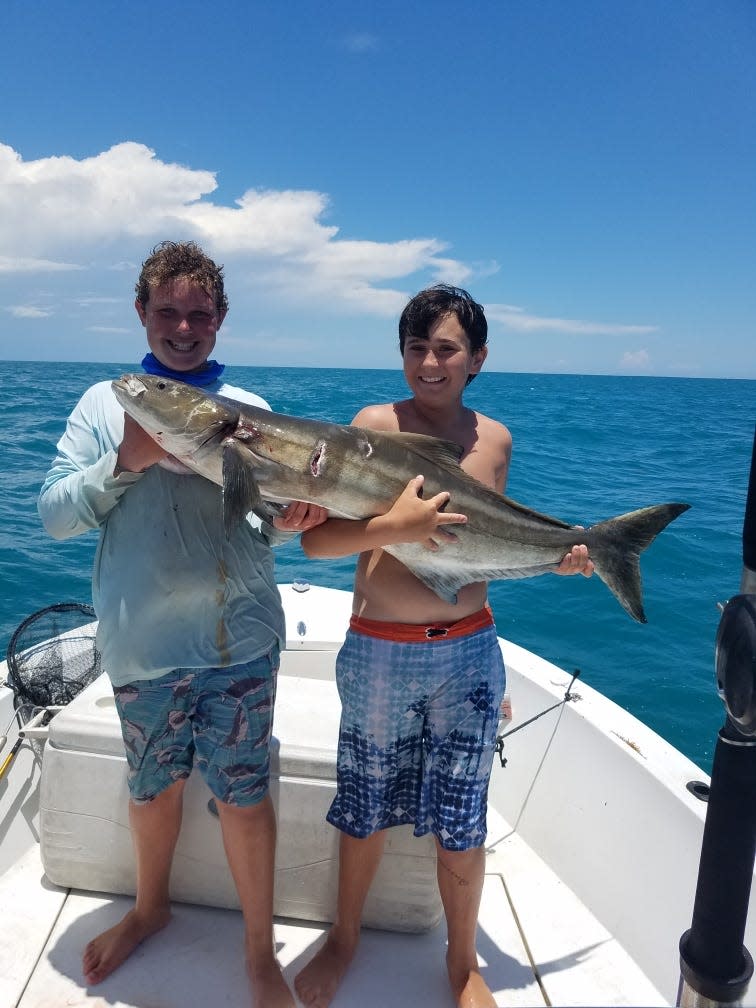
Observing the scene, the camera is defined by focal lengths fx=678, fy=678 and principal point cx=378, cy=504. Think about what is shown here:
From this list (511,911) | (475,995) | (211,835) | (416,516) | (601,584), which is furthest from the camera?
(601,584)

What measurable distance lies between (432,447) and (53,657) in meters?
2.75

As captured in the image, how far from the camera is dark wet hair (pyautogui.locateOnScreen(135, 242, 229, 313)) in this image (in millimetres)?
2451

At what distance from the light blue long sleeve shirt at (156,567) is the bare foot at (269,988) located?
122 centimetres

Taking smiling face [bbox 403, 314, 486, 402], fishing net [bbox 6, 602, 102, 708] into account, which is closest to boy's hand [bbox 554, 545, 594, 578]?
smiling face [bbox 403, 314, 486, 402]

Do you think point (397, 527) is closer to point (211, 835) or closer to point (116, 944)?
point (211, 835)

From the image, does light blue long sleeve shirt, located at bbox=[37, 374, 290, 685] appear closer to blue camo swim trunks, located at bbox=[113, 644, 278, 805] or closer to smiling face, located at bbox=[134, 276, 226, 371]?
blue camo swim trunks, located at bbox=[113, 644, 278, 805]

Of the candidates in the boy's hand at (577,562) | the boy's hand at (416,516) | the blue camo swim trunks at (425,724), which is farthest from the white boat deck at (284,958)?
the boy's hand at (416,516)

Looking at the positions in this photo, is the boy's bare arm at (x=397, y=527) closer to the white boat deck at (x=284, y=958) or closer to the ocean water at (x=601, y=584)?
the ocean water at (x=601, y=584)

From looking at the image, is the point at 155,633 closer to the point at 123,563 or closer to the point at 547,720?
the point at 123,563

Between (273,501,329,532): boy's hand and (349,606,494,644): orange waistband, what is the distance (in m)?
0.44

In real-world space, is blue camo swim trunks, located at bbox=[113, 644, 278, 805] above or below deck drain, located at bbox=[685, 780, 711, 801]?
above

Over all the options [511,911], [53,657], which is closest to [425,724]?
[511,911]

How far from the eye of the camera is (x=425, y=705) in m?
2.60

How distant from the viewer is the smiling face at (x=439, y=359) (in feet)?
8.49
